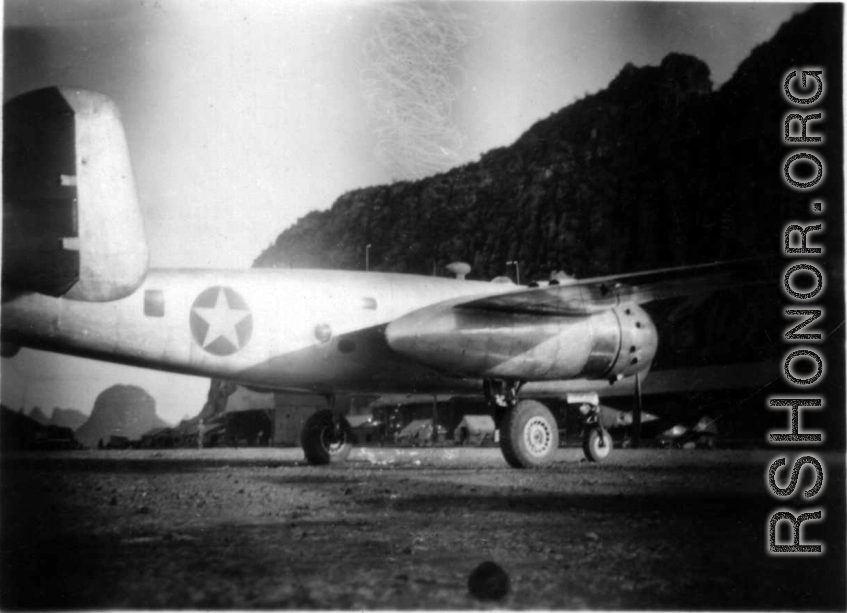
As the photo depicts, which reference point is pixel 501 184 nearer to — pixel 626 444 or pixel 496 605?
pixel 626 444

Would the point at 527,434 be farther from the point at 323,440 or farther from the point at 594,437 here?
the point at 323,440

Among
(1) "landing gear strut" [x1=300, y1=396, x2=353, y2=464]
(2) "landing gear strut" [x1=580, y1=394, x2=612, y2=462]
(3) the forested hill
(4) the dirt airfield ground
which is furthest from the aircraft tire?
(4) the dirt airfield ground

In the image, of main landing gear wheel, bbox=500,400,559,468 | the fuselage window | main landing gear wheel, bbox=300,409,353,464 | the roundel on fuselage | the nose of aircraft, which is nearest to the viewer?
the fuselage window

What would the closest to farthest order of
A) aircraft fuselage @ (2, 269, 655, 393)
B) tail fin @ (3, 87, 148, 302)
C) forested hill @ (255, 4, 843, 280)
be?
tail fin @ (3, 87, 148, 302)
forested hill @ (255, 4, 843, 280)
aircraft fuselage @ (2, 269, 655, 393)

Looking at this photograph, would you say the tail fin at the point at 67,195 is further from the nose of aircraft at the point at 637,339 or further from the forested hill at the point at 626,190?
the nose of aircraft at the point at 637,339

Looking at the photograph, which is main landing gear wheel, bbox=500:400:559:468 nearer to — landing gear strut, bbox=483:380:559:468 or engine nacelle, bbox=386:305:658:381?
landing gear strut, bbox=483:380:559:468

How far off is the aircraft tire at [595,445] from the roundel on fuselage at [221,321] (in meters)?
6.37

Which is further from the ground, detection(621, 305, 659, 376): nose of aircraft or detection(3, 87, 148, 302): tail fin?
detection(3, 87, 148, 302): tail fin

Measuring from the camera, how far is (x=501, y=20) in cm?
800

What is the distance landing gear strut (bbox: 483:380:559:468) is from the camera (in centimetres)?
1059

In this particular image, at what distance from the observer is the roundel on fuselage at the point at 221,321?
9.61m

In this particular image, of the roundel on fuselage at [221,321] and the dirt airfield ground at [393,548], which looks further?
the roundel on fuselage at [221,321]

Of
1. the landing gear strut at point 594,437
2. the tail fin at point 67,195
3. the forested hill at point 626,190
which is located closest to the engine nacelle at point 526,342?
the landing gear strut at point 594,437

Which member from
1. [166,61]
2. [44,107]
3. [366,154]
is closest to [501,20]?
[366,154]
